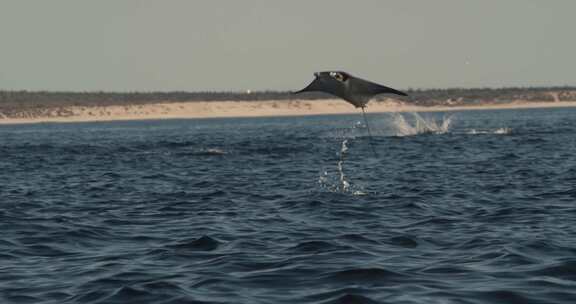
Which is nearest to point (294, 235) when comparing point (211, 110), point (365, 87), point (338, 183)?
point (365, 87)

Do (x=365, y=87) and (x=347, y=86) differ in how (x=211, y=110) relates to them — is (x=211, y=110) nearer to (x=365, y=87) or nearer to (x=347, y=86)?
(x=347, y=86)

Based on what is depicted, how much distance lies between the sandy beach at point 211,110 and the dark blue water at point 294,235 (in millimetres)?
124574

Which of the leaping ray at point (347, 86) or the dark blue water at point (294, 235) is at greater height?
the leaping ray at point (347, 86)

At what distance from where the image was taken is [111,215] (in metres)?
18.7

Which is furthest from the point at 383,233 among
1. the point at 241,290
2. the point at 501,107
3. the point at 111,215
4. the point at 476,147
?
the point at 501,107

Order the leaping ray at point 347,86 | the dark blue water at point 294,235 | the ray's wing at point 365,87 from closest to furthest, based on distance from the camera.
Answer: the dark blue water at point 294,235
the ray's wing at point 365,87
the leaping ray at point 347,86

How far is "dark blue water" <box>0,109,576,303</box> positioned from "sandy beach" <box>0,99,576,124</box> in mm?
124574

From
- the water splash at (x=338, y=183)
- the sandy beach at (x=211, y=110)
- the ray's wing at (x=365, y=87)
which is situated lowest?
the sandy beach at (x=211, y=110)

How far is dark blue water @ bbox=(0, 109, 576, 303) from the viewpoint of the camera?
11.3m

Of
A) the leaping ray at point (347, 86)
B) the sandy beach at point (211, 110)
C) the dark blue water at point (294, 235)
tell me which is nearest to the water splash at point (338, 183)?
the dark blue water at point (294, 235)

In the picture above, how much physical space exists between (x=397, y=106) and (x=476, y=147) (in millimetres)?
153134

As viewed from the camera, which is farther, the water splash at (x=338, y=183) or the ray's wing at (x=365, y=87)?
the water splash at (x=338, y=183)

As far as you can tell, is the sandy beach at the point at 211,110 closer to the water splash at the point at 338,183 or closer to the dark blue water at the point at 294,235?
the water splash at the point at 338,183

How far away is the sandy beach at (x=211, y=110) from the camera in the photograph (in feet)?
505
